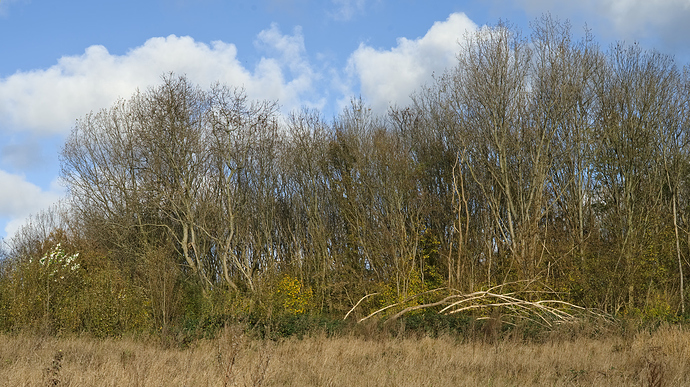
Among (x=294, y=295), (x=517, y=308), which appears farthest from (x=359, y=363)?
(x=294, y=295)

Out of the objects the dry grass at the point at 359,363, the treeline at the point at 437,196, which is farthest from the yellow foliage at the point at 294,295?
the dry grass at the point at 359,363

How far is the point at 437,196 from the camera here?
22672mm

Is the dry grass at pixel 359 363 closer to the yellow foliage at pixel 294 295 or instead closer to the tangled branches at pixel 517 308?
the tangled branches at pixel 517 308

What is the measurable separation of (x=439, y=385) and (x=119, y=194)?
2188 centimetres

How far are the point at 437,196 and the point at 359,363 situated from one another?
14545 mm

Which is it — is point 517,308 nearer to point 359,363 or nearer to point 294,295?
point 359,363

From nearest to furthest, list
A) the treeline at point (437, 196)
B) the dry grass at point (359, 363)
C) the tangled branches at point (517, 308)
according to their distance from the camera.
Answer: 1. the dry grass at point (359, 363)
2. the tangled branches at point (517, 308)
3. the treeline at point (437, 196)

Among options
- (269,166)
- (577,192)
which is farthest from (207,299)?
(577,192)

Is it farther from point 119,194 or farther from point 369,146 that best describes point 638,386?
point 119,194

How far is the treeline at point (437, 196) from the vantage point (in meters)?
18.0

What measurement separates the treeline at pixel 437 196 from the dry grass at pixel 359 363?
5154mm

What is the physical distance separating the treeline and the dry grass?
5.15 meters

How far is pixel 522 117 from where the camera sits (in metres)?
20.8

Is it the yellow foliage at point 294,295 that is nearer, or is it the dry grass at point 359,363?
the dry grass at point 359,363
